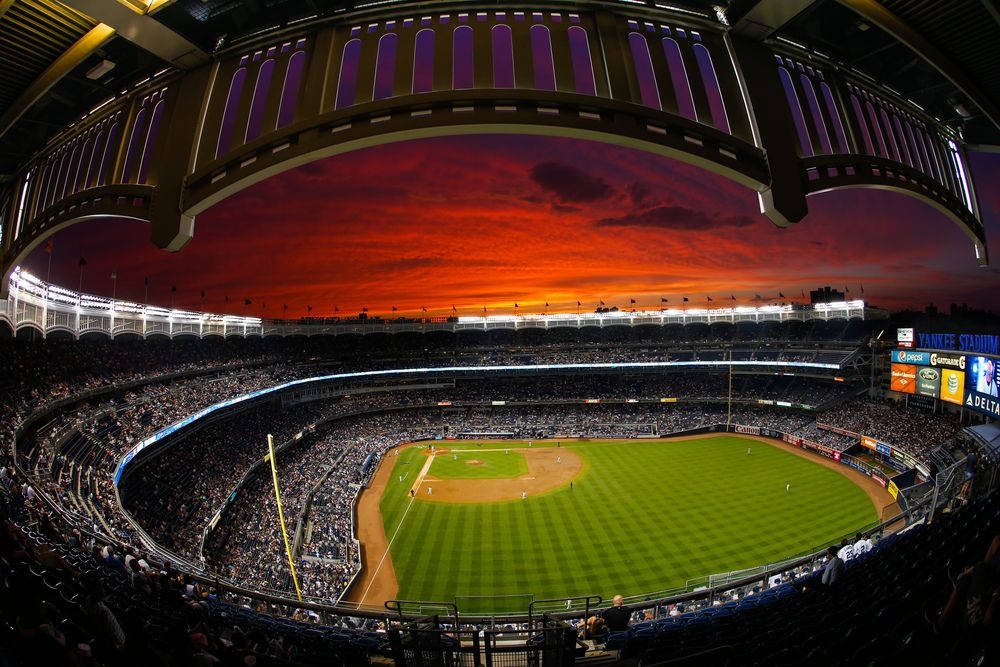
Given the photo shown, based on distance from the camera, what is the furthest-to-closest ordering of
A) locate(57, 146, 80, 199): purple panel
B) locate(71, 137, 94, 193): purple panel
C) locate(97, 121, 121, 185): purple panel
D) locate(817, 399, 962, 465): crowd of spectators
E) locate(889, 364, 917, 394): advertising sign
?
locate(889, 364, 917, 394): advertising sign → locate(817, 399, 962, 465): crowd of spectators → locate(57, 146, 80, 199): purple panel → locate(71, 137, 94, 193): purple panel → locate(97, 121, 121, 185): purple panel

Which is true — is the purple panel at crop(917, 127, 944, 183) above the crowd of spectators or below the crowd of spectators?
above

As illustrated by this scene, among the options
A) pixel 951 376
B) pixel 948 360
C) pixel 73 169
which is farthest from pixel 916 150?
pixel 948 360

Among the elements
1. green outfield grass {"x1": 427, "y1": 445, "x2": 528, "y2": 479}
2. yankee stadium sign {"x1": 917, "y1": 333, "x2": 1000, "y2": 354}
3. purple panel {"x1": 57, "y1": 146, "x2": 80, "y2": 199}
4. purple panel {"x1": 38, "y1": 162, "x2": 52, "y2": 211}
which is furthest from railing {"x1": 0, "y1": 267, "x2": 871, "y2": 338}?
yankee stadium sign {"x1": 917, "y1": 333, "x2": 1000, "y2": 354}

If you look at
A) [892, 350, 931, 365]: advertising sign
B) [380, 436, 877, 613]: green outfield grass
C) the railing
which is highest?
the railing

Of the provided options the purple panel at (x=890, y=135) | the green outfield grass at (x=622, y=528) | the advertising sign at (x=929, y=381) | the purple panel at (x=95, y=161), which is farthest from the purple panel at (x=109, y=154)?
the advertising sign at (x=929, y=381)

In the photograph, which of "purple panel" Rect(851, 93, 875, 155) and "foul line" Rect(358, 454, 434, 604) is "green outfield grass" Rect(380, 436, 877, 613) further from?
"purple panel" Rect(851, 93, 875, 155)

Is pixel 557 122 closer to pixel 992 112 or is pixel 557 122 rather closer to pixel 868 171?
pixel 868 171

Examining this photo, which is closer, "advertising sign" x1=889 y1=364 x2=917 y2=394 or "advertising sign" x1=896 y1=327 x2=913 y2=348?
"advertising sign" x1=889 y1=364 x2=917 y2=394

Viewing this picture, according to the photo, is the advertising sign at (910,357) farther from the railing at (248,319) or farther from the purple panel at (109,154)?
the purple panel at (109,154)
